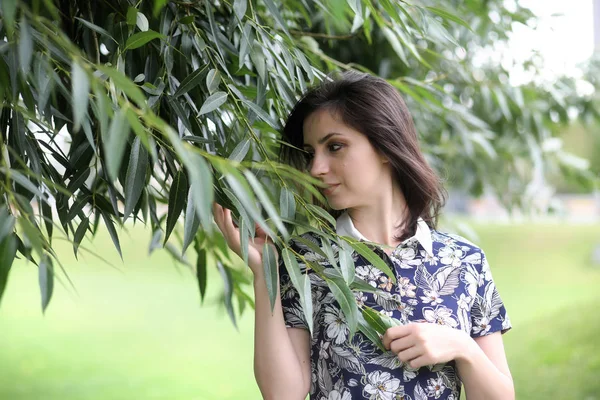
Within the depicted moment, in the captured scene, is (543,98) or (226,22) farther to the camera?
(543,98)

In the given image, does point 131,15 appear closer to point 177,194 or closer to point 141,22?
point 141,22

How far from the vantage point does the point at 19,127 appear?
0.90 meters

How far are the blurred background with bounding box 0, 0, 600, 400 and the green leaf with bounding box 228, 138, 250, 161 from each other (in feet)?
2.80

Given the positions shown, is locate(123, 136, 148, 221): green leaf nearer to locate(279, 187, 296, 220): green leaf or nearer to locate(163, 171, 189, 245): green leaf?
locate(163, 171, 189, 245): green leaf

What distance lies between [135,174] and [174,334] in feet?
17.1

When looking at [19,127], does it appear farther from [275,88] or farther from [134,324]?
[134,324]

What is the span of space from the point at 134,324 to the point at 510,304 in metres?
3.32

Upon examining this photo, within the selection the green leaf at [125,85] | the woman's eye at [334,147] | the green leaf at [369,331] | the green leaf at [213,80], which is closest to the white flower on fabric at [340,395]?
the green leaf at [369,331]

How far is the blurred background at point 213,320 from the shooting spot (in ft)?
9.59

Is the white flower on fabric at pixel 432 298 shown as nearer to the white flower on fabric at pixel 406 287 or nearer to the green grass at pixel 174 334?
the white flower on fabric at pixel 406 287

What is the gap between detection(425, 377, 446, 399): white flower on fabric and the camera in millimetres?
1007

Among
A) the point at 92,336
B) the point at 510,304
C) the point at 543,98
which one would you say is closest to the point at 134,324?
the point at 92,336

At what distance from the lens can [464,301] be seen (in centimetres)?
104

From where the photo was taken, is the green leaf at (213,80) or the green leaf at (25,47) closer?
the green leaf at (25,47)
